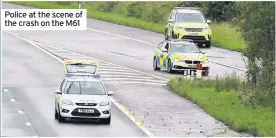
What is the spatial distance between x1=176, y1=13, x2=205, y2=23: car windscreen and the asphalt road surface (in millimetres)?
2053

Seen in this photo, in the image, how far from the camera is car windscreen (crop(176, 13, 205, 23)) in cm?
5209

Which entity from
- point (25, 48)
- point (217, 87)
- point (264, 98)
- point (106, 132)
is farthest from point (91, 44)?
point (106, 132)

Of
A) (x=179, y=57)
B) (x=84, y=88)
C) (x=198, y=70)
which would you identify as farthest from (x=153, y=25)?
(x=84, y=88)

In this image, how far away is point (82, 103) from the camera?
26.6 meters

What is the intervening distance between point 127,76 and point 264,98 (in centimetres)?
1080

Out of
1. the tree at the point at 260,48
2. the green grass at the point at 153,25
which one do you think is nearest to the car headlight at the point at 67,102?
the tree at the point at 260,48

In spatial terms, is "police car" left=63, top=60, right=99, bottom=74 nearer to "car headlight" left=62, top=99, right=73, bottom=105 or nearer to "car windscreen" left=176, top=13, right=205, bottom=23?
"car headlight" left=62, top=99, right=73, bottom=105

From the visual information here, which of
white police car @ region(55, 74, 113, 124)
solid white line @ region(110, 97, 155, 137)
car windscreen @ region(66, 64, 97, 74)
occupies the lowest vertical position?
solid white line @ region(110, 97, 155, 137)

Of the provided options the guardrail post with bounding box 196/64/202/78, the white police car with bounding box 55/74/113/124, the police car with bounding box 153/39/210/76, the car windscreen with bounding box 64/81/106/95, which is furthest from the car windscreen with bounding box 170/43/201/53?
the white police car with bounding box 55/74/113/124

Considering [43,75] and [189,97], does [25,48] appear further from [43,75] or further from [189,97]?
[189,97]

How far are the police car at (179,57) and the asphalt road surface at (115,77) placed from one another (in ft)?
1.86

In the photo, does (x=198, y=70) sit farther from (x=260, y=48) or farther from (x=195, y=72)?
(x=260, y=48)

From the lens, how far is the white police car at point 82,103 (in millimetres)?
26562

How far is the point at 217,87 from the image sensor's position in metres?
34.2
